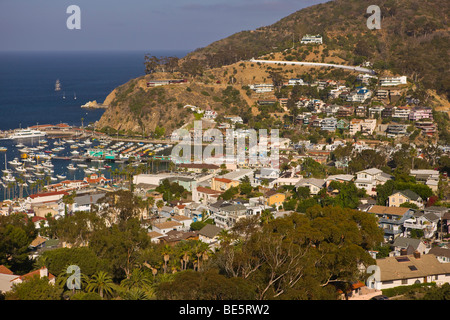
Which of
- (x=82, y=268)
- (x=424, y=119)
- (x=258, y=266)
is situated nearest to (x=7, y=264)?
(x=82, y=268)

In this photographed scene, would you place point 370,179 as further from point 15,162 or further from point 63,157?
point 15,162

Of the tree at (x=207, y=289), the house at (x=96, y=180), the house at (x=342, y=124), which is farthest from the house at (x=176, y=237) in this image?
the house at (x=342, y=124)

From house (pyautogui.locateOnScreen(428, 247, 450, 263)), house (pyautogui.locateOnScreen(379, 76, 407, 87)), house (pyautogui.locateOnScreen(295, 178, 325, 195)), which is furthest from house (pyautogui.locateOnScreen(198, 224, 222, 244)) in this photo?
house (pyautogui.locateOnScreen(379, 76, 407, 87))

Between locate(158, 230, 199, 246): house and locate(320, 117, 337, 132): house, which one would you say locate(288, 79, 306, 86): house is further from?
locate(158, 230, 199, 246): house

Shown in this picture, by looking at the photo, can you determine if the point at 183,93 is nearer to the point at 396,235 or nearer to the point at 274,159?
the point at 274,159

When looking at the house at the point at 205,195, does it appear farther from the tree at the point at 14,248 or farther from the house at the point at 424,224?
the tree at the point at 14,248

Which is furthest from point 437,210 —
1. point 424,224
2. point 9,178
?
point 9,178
